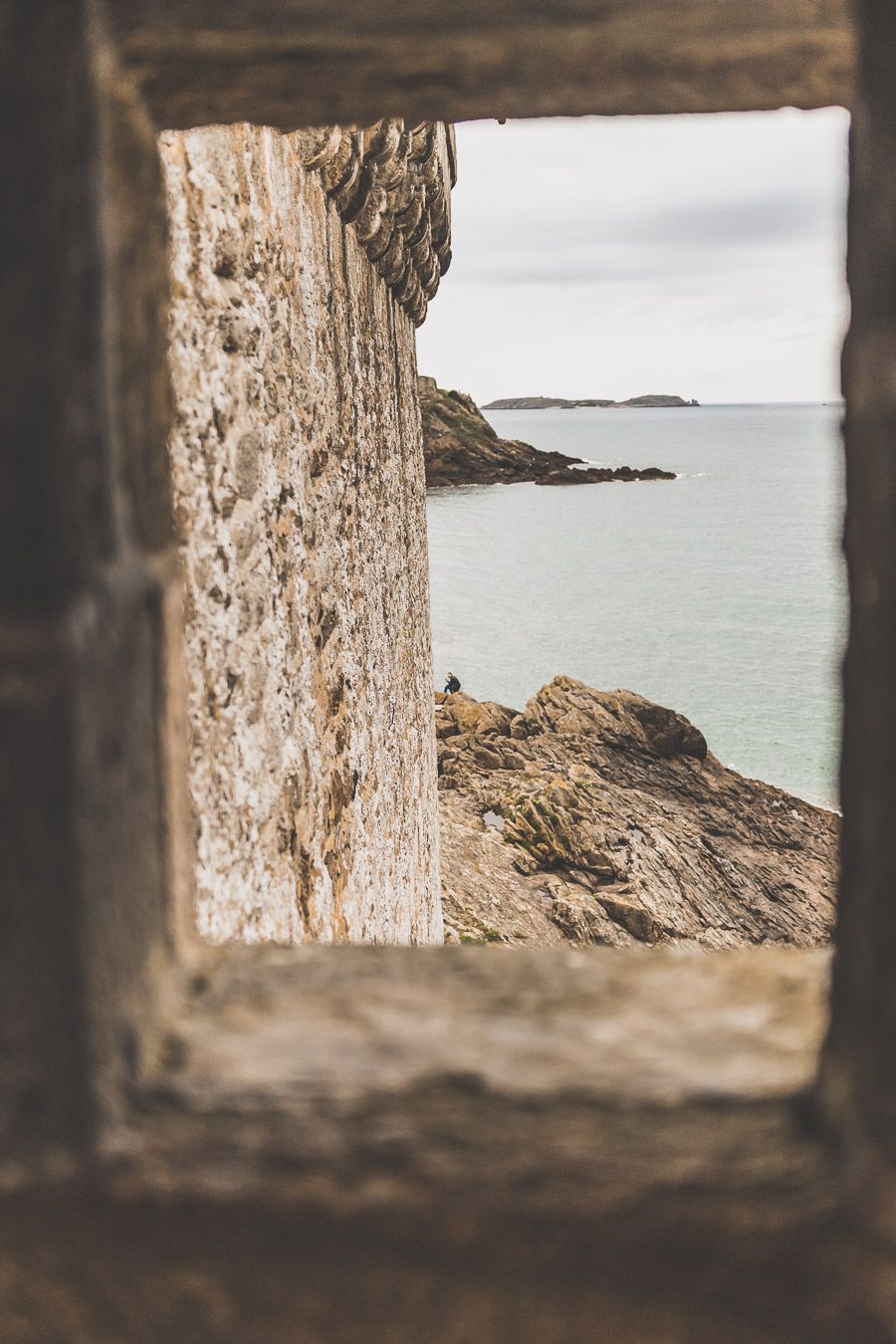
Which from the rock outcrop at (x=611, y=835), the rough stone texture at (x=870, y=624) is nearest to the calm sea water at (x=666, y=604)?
the rough stone texture at (x=870, y=624)

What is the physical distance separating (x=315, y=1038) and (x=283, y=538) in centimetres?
137

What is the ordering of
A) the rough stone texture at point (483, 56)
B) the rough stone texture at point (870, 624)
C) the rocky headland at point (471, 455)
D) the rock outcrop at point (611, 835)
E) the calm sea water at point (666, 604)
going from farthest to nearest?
the rocky headland at point (471, 455)
the calm sea water at point (666, 604)
the rock outcrop at point (611, 835)
the rough stone texture at point (483, 56)
the rough stone texture at point (870, 624)

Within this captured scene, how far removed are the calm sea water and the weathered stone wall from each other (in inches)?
44.2

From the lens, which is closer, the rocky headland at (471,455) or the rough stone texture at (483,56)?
the rough stone texture at (483,56)

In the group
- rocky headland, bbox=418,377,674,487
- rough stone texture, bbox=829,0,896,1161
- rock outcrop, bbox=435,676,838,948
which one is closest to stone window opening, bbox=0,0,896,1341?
rough stone texture, bbox=829,0,896,1161

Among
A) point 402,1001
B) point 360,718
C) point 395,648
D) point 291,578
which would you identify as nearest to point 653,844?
point 395,648

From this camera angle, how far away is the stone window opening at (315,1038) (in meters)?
0.88

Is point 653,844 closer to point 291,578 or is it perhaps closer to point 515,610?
point 291,578

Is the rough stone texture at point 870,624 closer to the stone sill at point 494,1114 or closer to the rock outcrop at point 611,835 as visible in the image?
the stone sill at point 494,1114

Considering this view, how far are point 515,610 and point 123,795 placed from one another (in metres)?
27.9

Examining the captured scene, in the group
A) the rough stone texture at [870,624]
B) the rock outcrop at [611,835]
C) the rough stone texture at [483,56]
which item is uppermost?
the rough stone texture at [483,56]

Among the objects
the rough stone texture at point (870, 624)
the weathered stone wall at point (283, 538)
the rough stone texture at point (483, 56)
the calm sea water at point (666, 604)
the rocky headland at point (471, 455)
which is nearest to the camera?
the rough stone texture at point (870, 624)

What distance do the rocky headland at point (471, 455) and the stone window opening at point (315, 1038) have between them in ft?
161

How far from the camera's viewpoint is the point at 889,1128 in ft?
2.93
